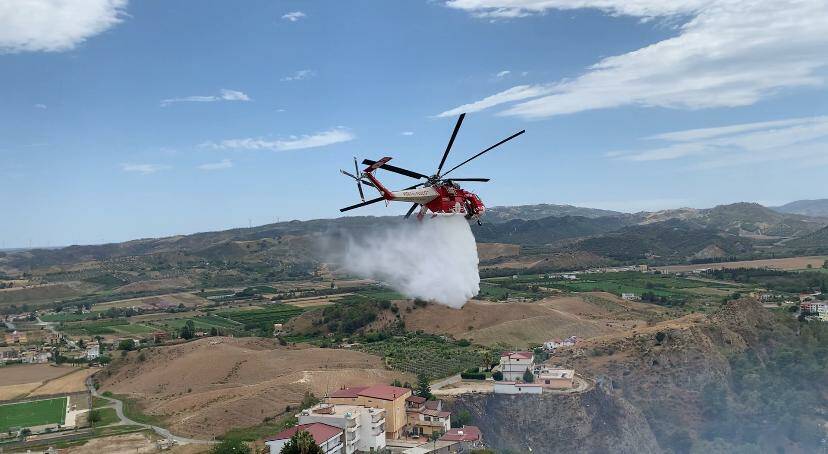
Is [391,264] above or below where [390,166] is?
below

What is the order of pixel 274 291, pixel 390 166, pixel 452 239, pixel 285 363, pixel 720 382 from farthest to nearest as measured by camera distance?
pixel 274 291, pixel 285 363, pixel 720 382, pixel 452 239, pixel 390 166

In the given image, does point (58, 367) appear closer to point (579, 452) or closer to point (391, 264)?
point (391, 264)

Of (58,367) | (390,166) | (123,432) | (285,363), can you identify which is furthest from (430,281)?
(58,367)

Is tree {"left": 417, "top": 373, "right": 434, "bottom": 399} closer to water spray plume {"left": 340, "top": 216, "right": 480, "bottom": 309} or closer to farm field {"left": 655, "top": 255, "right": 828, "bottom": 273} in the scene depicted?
water spray plume {"left": 340, "top": 216, "right": 480, "bottom": 309}

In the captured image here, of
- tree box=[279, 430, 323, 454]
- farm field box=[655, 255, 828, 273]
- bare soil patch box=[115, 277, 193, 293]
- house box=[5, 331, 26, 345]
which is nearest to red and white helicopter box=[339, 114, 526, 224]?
tree box=[279, 430, 323, 454]

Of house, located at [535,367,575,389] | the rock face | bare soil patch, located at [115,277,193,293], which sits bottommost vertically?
the rock face
